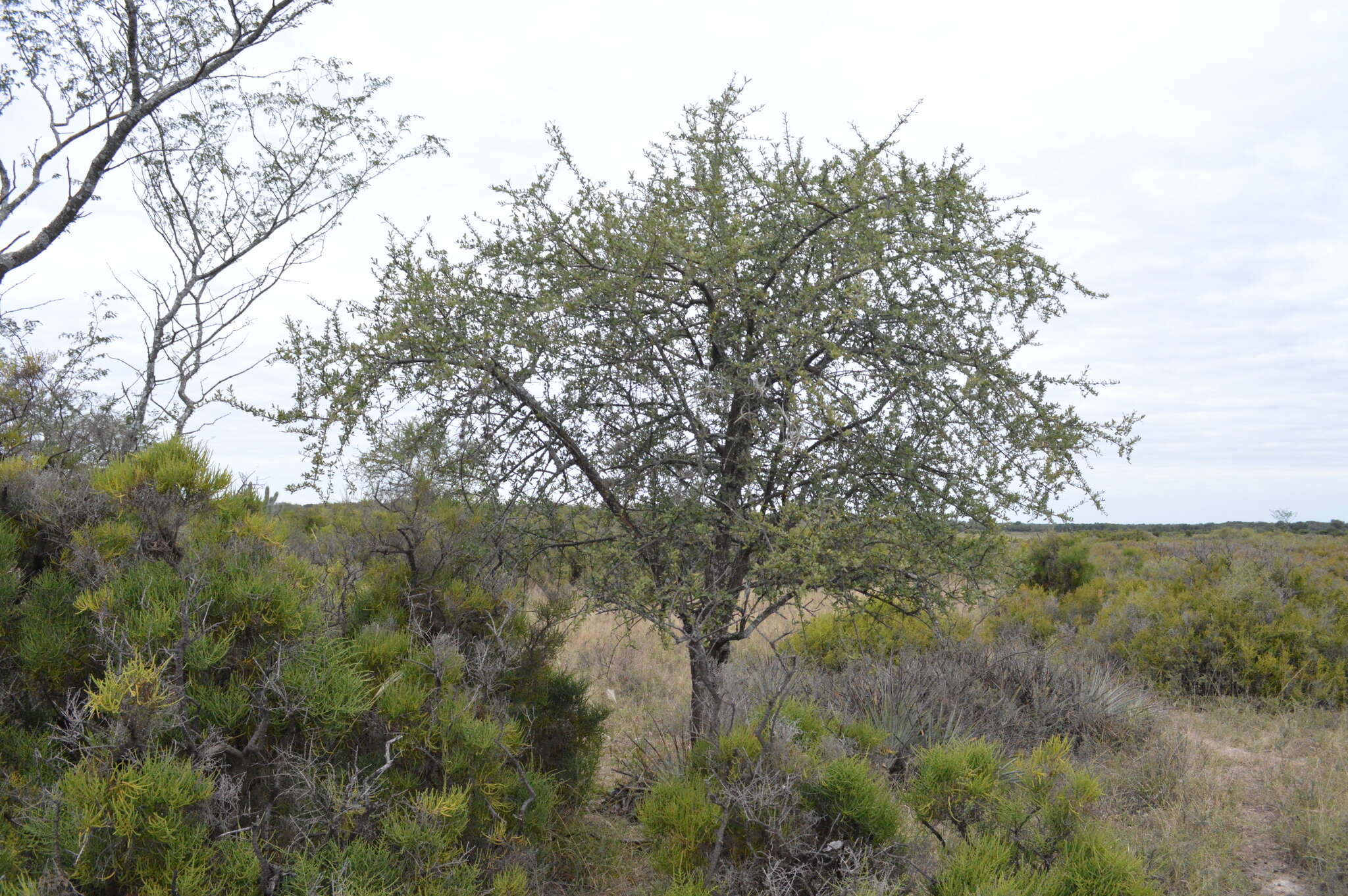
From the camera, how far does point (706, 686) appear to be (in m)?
5.36

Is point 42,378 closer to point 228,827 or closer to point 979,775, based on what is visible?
point 228,827

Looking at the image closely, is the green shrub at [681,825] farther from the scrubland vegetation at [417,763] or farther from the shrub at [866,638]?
the shrub at [866,638]

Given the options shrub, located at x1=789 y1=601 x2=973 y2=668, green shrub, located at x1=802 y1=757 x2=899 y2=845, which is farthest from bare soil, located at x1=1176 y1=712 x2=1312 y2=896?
green shrub, located at x1=802 y1=757 x2=899 y2=845

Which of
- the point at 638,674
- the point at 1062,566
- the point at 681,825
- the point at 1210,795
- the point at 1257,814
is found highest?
the point at 1062,566

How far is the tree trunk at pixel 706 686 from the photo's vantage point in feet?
16.3

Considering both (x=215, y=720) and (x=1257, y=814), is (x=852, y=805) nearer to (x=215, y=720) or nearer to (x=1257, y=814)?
(x=215, y=720)

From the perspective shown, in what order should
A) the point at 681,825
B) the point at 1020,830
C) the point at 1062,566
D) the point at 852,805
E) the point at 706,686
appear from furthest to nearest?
the point at 1062,566 < the point at 706,686 < the point at 852,805 < the point at 681,825 < the point at 1020,830

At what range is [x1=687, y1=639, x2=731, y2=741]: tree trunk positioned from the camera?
4.97 metres

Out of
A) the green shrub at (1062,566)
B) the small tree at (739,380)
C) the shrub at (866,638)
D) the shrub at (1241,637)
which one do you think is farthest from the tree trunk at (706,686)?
the green shrub at (1062,566)

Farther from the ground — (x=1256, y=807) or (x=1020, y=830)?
(x=1020, y=830)

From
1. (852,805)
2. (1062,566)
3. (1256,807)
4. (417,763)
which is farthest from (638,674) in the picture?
(1062,566)

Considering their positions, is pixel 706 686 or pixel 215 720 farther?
pixel 706 686

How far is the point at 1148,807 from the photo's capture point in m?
6.27

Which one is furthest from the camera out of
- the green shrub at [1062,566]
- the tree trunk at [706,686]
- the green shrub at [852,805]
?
the green shrub at [1062,566]
